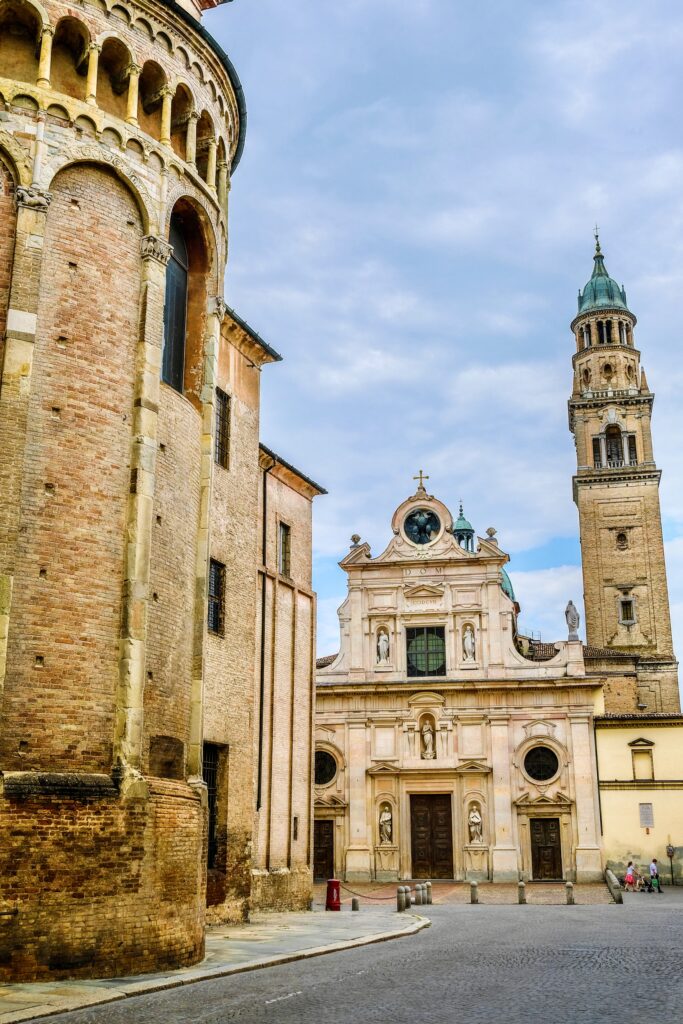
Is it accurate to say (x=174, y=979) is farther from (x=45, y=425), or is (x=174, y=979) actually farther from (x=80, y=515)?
(x=45, y=425)

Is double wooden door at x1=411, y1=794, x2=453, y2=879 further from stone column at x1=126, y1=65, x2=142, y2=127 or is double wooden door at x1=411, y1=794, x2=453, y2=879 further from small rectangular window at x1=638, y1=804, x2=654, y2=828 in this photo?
stone column at x1=126, y1=65, x2=142, y2=127

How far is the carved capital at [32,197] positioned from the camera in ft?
46.0

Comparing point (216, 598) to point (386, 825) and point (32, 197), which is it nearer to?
point (32, 197)

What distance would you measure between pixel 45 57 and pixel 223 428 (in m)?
9.92

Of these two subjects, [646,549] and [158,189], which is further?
[646,549]

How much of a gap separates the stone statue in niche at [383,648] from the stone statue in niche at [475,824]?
6934 mm

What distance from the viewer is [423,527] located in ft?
150

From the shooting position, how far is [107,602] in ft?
45.2

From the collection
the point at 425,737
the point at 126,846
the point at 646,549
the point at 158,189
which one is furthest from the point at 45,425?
the point at 646,549

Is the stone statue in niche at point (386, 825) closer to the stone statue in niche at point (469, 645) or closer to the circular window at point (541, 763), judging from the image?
the circular window at point (541, 763)

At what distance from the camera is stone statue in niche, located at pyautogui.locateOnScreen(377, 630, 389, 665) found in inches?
1760

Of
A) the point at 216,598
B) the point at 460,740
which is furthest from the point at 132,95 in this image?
the point at 460,740

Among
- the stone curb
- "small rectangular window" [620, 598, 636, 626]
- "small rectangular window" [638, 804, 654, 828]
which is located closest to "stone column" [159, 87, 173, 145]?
the stone curb

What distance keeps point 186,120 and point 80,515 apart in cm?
672
